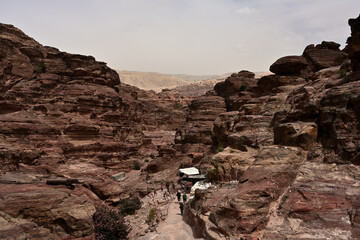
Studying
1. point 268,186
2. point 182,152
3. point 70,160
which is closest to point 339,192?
point 268,186

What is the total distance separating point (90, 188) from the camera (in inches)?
539

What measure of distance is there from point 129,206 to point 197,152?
49.2 ft

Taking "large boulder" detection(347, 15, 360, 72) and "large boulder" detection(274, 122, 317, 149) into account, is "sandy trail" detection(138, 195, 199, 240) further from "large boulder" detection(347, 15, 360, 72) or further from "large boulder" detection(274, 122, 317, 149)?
"large boulder" detection(347, 15, 360, 72)

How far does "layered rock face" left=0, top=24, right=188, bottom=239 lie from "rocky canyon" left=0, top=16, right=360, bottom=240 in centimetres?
10

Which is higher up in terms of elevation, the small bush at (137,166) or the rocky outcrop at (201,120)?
the rocky outcrop at (201,120)

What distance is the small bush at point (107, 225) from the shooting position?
11.1 m

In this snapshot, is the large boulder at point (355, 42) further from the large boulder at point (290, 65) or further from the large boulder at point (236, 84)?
the large boulder at point (236, 84)

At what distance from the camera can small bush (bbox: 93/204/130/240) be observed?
11148 millimetres

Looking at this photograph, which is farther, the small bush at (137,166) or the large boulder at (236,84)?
the large boulder at (236,84)

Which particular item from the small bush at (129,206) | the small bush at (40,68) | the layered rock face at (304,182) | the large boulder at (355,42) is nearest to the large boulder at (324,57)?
the layered rock face at (304,182)

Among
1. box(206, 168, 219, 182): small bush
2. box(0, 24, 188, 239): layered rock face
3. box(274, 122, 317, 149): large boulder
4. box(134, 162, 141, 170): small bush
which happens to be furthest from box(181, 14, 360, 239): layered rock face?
box(134, 162, 141, 170): small bush

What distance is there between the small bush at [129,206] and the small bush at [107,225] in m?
2.81

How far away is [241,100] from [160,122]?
132 ft

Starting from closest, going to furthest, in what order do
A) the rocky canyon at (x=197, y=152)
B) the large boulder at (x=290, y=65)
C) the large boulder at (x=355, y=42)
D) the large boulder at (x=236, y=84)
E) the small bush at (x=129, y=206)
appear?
1. the rocky canyon at (x=197, y=152)
2. the large boulder at (x=355, y=42)
3. the small bush at (x=129, y=206)
4. the large boulder at (x=290, y=65)
5. the large boulder at (x=236, y=84)
